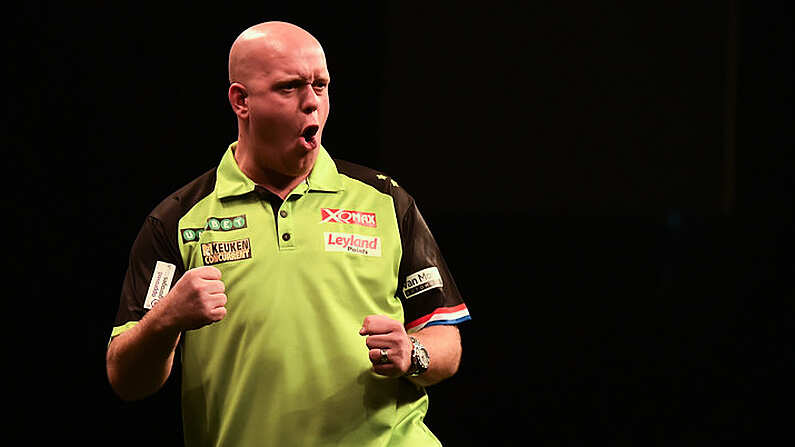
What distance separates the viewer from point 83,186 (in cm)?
284

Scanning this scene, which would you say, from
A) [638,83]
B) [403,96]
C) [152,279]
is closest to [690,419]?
[638,83]

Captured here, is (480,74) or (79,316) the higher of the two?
(480,74)

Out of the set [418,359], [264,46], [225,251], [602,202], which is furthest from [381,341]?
[602,202]

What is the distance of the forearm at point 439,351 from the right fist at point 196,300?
38cm

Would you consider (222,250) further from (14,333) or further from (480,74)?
(480,74)

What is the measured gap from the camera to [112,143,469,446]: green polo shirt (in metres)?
1.93

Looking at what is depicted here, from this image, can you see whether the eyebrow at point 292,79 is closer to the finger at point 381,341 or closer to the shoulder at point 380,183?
the shoulder at point 380,183

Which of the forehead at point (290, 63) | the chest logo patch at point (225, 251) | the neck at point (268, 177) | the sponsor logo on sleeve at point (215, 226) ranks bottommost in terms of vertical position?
the chest logo patch at point (225, 251)

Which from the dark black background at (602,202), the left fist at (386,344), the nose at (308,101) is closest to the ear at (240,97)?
the nose at (308,101)

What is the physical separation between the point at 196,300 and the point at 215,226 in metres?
0.23

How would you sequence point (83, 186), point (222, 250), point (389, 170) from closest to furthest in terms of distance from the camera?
1. point (222, 250)
2. point (83, 186)
3. point (389, 170)

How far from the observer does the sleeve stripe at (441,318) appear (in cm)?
204

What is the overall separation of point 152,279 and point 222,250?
0.13 m

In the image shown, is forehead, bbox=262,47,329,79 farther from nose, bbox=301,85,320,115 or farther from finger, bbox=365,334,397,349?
finger, bbox=365,334,397,349
